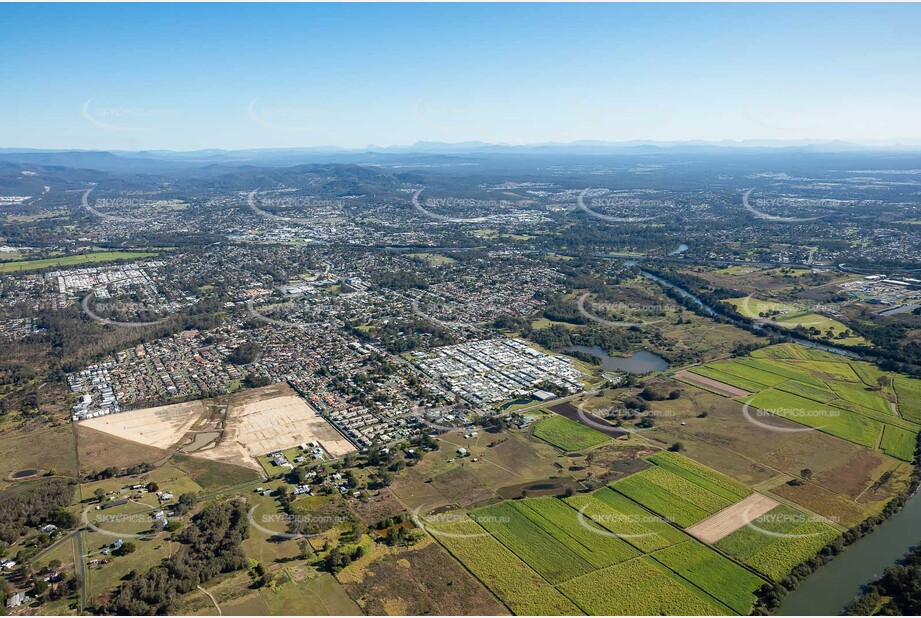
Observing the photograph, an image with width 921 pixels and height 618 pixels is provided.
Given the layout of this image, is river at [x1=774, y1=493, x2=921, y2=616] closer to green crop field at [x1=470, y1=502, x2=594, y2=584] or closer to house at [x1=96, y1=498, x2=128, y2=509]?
green crop field at [x1=470, y1=502, x2=594, y2=584]

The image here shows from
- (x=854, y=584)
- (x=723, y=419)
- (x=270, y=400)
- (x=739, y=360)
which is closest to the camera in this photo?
(x=854, y=584)

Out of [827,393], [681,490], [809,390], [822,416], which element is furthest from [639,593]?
[827,393]

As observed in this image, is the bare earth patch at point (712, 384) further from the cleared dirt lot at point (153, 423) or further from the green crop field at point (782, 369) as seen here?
the cleared dirt lot at point (153, 423)

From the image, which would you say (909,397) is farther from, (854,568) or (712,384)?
A: (854,568)

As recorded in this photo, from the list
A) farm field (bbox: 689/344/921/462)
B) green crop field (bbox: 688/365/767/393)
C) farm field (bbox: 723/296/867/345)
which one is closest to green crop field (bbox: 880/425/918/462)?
farm field (bbox: 689/344/921/462)

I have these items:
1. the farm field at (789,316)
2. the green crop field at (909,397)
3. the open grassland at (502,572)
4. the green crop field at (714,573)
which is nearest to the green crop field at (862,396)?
the green crop field at (909,397)

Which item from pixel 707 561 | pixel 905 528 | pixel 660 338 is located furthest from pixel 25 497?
pixel 660 338

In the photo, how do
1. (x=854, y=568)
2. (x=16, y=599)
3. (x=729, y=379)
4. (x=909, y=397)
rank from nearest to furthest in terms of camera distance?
(x=16, y=599), (x=854, y=568), (x=909, y=397), (x=729, y=379)

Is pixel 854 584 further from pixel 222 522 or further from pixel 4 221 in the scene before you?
pixel 4 221

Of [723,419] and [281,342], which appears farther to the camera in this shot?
[281,342]
